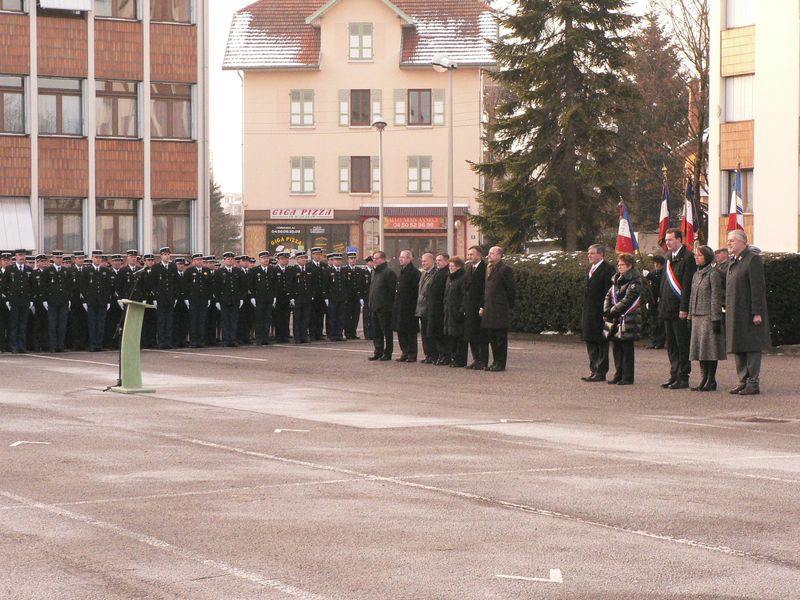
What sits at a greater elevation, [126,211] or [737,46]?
[737,46]

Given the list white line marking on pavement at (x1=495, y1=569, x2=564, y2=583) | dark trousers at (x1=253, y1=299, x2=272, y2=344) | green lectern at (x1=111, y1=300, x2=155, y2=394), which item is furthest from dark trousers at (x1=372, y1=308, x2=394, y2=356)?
white line marking on pavement at (x1=495, y1=569, x2=564, y2=583)

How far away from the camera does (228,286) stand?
30.4 m

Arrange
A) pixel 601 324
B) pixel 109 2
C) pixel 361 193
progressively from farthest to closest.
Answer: pixel 361 193 → pixel 109 2 → pixel 601 324

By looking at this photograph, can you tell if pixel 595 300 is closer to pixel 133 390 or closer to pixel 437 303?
pixel 437 303

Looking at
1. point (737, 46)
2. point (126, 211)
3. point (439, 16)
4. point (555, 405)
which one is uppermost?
point (439, 16)

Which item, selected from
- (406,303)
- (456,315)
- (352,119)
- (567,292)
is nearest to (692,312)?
(456,315)

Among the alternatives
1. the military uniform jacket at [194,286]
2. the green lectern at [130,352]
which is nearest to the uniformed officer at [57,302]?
the military uniform jacket at [194,286]

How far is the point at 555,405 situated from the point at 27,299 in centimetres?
1449

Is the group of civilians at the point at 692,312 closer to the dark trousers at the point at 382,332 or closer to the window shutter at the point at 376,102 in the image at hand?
the dark trousers at the point at 382,332

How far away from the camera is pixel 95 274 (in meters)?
29.3

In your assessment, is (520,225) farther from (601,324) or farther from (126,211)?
(601,324)

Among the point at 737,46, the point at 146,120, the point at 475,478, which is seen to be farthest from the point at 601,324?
the point at 737,46

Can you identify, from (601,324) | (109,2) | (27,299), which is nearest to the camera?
(601,324)

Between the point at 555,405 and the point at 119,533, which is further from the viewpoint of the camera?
the point at 555,405
